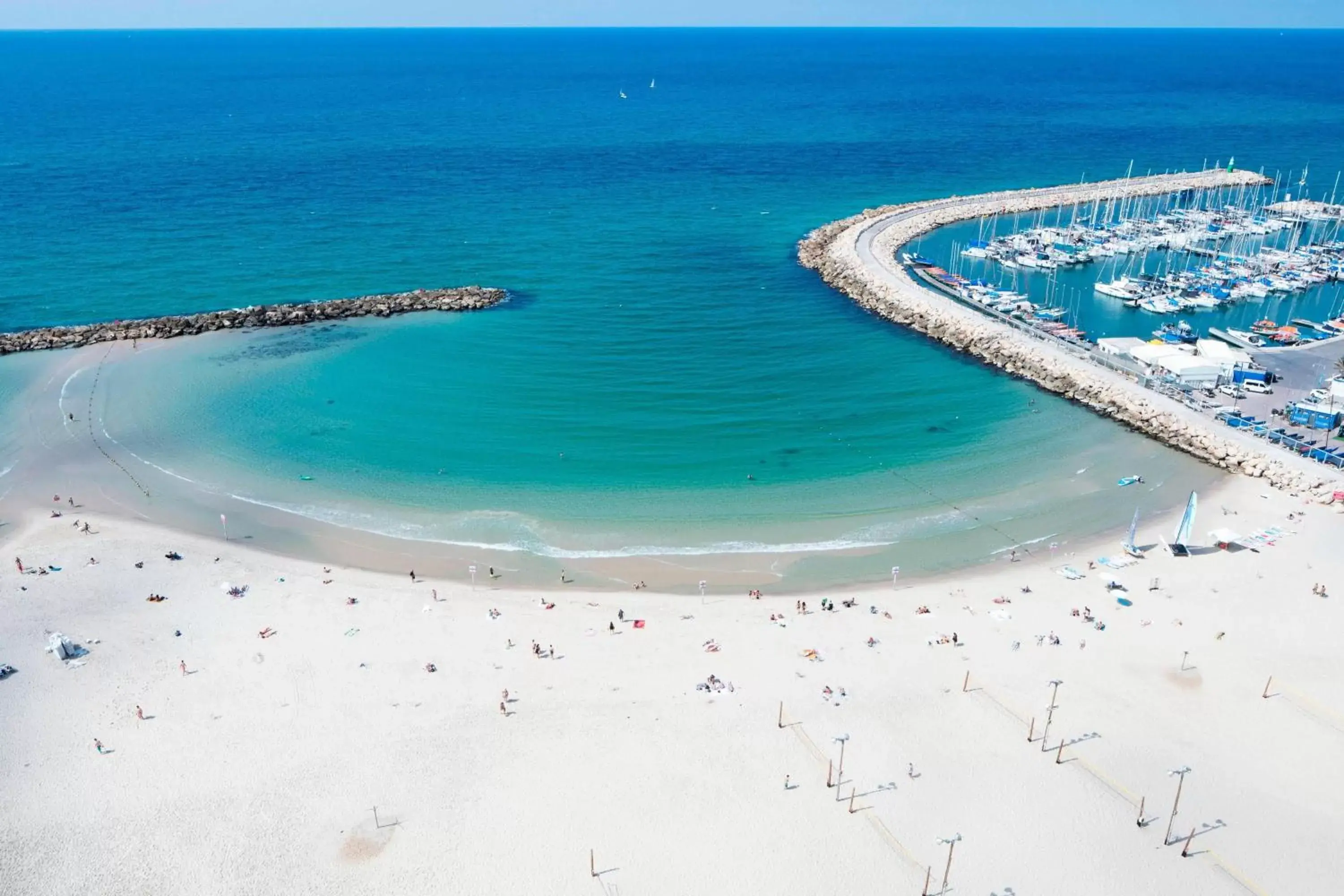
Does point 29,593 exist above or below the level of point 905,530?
below

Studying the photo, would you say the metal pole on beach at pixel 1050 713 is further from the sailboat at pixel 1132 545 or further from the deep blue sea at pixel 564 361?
the sailboat at pixel 1132 545

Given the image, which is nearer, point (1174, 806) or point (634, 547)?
point (1174, 806)

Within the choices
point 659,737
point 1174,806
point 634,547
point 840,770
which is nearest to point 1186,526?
point 1174,806

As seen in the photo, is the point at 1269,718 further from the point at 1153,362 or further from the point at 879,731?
the point at 1153,362

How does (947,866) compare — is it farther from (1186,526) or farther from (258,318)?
(258,318)

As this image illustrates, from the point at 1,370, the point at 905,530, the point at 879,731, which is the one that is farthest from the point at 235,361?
the point at 879,731

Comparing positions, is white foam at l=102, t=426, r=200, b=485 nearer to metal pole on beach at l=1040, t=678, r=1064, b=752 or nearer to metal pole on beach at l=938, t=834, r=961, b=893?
metal pole on beach at l=938, t=834, r=961, b=893

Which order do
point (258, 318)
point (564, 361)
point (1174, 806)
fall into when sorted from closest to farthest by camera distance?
point (1174, 806)
point (564, 361)
point (258, 318)
